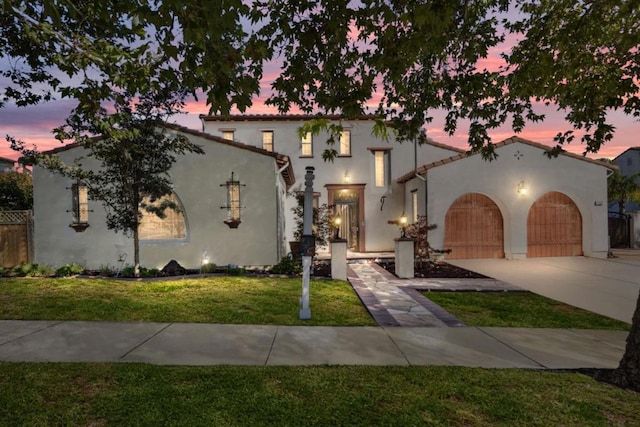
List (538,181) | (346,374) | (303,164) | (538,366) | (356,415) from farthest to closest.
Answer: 1. (303,164)
2. (538,181)
3. (538,366)
4. (346,374)
5. (356,415)

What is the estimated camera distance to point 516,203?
14.5 meters

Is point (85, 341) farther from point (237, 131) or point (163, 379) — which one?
point (237, 131)

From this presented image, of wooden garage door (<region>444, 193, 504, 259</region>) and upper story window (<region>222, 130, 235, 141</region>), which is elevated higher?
Answer: upper story window (<region>222, 130, 235, 141</region>)

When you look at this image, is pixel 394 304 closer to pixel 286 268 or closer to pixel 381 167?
pixel 286 268

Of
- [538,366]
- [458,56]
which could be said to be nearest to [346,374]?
[538,366]

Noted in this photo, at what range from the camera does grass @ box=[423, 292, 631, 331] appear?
6.07 meters

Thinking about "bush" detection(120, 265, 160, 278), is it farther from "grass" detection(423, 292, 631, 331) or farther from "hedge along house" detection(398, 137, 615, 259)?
"hedge along house" detection(398, 137, 615, 259)

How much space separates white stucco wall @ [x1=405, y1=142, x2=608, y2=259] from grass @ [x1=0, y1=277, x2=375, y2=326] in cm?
694

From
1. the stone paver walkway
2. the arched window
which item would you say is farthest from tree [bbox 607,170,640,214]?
the arched window

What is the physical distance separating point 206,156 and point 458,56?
803cm

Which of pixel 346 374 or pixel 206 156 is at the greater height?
pixel 206 156

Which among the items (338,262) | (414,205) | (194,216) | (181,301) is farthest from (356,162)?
(181,301)

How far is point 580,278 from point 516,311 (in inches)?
202

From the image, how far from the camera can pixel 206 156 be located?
1155 cm
